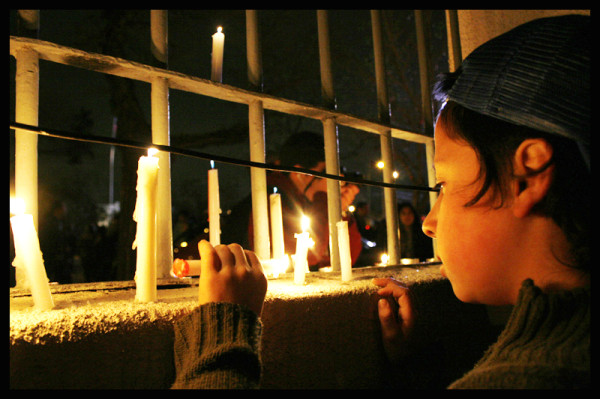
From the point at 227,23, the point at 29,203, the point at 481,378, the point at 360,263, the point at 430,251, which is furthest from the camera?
the point at 360,263

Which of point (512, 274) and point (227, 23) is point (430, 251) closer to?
point (227, 23)

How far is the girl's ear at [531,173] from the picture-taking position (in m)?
0.91

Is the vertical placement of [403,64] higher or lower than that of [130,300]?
higher

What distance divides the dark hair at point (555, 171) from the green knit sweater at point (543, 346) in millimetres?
155

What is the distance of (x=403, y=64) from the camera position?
31.1 ft

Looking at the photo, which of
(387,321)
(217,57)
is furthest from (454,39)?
(387,321)

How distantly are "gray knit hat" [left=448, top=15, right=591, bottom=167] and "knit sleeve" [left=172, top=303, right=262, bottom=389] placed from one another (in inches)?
34.8

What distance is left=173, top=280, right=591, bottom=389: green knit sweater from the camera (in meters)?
0.75

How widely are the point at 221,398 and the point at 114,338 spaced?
338 mm

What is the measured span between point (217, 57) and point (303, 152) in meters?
1.86

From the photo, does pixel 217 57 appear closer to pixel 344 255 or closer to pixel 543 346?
pixel 344 255

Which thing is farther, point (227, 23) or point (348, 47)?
point (348, 47)

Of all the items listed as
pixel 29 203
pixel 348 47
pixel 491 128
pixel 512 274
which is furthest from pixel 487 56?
pixel 348 47

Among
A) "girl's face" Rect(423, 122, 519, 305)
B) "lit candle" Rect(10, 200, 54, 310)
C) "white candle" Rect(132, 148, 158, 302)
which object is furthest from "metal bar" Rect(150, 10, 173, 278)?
"girl's face" Rect(423, 122, 519, 305)
